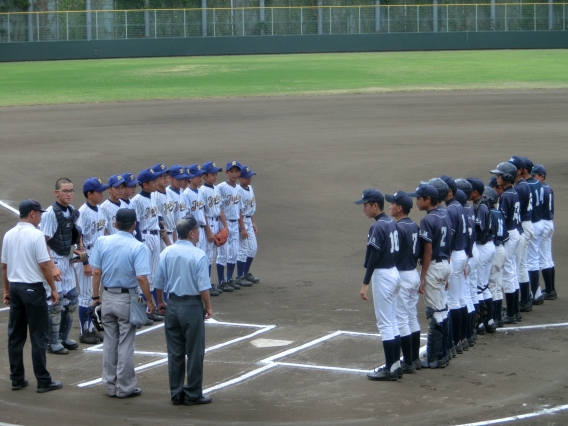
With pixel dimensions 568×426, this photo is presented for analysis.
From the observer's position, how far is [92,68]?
46.3 metres

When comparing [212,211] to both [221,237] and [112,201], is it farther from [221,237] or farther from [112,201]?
[112,201]

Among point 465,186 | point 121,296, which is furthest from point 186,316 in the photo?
point 465,186

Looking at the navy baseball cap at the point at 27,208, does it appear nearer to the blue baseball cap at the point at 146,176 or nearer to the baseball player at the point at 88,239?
the baseball player at the point at 88,239

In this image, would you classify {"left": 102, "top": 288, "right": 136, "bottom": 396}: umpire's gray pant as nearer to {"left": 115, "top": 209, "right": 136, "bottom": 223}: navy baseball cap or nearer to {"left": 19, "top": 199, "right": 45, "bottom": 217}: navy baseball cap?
{"left": 115, "top": 209, "right": 136, "bottom": 223}: navy baseball cap

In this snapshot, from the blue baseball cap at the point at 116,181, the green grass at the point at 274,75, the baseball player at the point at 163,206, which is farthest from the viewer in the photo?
the green grass at the point at 274,75

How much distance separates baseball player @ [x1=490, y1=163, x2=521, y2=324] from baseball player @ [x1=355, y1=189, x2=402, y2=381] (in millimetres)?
2845

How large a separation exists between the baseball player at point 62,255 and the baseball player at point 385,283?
3597mm

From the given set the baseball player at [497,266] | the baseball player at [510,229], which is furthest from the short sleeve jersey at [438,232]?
the baseball player at [510,229]

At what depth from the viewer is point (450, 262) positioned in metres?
9.72

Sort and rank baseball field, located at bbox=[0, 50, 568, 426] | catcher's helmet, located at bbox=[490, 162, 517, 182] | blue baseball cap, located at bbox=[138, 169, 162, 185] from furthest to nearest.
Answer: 1. blue baseball cap, located at bbox=[138, 169, 162, 185]
2. catcher's helmet, located at bbox=[490, 162, 517, 182]
3. baseball field, located at bbox=[0, 50, 568, 426]

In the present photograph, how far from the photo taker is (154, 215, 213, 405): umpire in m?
8.14

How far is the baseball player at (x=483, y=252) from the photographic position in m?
10.5

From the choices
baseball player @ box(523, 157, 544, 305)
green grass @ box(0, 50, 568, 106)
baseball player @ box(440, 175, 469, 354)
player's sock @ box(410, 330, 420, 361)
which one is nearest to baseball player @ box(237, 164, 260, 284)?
baseball player @ box(523, 157, 544, 305)

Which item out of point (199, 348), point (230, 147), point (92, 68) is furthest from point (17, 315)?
point (92, 68)
